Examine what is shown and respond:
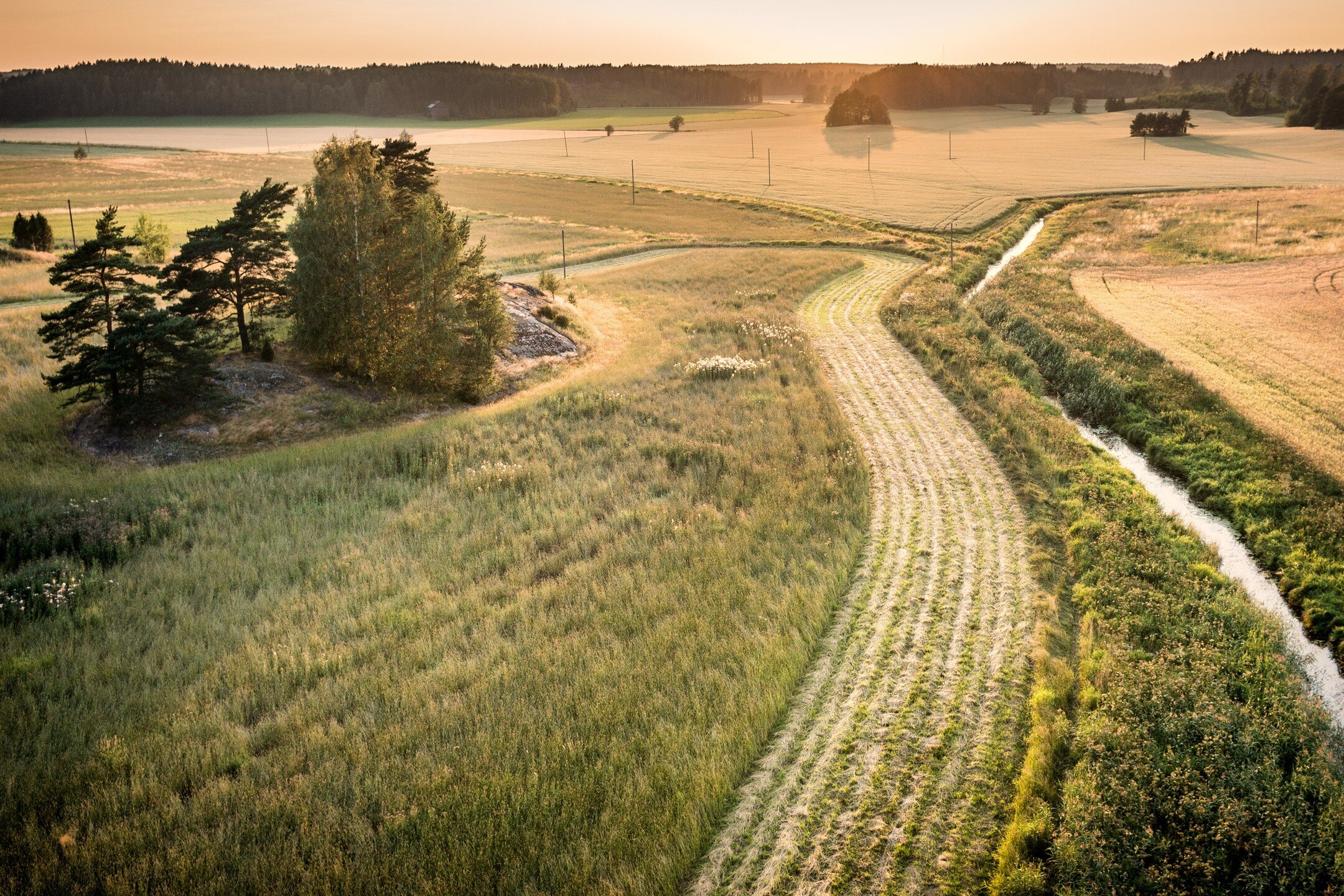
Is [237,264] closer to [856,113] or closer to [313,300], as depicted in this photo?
[313,300]

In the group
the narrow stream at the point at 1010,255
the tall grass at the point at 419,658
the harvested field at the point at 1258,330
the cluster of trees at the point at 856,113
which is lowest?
the tall grass at the point at 419,658

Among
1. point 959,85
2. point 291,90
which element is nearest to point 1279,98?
point 959,85

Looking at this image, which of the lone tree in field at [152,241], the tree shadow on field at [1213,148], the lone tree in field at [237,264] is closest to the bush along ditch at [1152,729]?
the lone tree in field at [237,264]

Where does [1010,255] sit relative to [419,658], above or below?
above

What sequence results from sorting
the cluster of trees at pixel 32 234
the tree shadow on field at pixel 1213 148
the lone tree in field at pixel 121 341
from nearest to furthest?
the lone tree in field at pixel 121 341
the cluster of trees at pixel 32 234
the tree shadow on field at pixel 1213 148

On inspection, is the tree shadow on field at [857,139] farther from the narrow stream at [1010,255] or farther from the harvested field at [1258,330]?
the harvested field at [1258,330]

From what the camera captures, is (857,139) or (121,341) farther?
(857,139)

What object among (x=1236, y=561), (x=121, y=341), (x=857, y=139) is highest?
(x=857, y=139)
